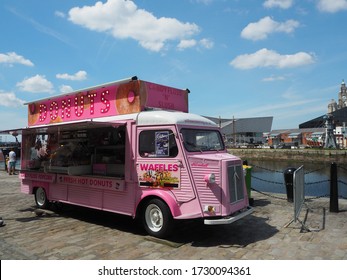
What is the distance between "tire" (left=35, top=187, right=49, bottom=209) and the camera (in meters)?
9.88

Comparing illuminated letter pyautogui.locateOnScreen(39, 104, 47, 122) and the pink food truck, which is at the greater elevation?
illuminated letter pyautogui.locateOnScreen(39, 104, 47, 122)

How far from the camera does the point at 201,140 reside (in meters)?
7.15

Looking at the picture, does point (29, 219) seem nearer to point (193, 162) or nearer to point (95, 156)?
point (95, 156)

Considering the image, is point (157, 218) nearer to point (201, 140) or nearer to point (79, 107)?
point (201, 140)

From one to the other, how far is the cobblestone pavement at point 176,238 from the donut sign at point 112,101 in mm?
2703

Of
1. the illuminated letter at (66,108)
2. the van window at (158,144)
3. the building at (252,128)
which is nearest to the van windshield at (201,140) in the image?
the van window at (158,144)

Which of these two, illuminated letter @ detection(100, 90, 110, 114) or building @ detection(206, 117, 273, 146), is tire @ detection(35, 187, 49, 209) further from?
building @ detection(206, 117, 273, 146)

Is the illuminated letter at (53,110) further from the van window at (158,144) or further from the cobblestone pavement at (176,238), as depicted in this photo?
the van window at (158,144)

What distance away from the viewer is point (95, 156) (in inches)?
341

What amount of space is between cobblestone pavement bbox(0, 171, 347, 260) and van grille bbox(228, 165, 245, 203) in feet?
2.76

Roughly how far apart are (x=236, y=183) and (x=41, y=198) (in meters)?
6.35

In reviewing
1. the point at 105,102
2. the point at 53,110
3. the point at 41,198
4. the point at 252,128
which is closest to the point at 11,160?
the point at 41,198

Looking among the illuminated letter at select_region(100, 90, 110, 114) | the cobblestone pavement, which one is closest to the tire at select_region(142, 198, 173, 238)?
the cobblestone pavement

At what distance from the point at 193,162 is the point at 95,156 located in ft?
10.7
